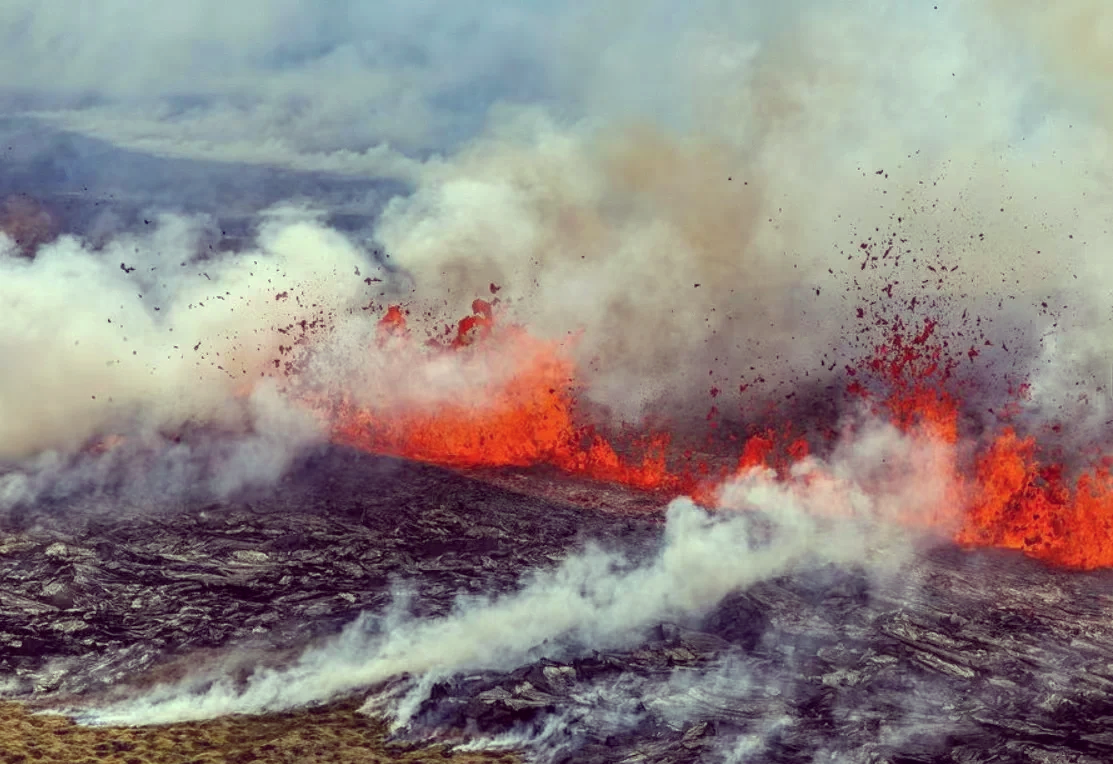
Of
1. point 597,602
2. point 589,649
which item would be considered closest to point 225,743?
point 589,649

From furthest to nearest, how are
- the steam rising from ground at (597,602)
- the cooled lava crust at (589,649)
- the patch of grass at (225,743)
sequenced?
the steam rising from ground at (597,602) < the cooled lava crust at (589,649) < the patch of grass at (225,743)

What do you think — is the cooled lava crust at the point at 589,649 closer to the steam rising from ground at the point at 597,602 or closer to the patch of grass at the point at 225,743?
the steam rising from ground at the point at 597,602

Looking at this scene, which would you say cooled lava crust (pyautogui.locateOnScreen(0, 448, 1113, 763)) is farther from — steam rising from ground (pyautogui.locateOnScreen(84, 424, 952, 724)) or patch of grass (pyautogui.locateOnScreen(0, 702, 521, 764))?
patch of grass (pyautogui.locateOnScreen(0, 702, 521, 764))

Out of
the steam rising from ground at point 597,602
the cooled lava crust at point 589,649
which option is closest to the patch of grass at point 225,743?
the steam rising from ground at point 597,602

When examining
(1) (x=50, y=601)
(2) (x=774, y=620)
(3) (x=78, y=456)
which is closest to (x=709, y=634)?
(2) (x=774, y=620)

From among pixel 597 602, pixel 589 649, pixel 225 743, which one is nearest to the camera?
pixel 225 743

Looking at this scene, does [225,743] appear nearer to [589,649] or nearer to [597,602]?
[589,649]

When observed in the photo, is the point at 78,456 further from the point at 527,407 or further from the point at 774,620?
the point at 774,620
